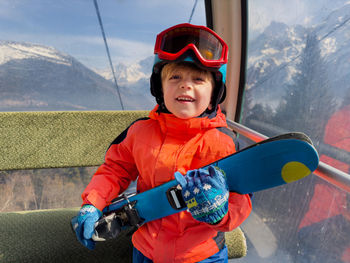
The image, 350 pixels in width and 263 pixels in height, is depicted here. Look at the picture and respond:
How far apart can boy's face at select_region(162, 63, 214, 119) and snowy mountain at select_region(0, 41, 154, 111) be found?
4.77 feet

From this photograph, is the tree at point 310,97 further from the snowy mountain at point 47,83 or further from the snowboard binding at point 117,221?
the snowy mountain at point 47,83

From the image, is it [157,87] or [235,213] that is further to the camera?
[157,87]

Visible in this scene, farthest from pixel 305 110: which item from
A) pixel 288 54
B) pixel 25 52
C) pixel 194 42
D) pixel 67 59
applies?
pixel 25 52

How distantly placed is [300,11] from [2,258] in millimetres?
2125

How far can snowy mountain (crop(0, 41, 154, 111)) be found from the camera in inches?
75.1

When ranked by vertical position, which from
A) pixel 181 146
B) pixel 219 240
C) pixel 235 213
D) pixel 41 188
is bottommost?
pixel 41 188

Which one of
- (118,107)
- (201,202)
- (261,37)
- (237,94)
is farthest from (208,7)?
(201,202)

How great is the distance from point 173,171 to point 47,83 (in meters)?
1.74

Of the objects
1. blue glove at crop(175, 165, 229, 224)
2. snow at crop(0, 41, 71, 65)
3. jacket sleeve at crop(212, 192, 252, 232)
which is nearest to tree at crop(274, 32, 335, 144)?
jacket sleeve at crop(212, 192, 252, 232)

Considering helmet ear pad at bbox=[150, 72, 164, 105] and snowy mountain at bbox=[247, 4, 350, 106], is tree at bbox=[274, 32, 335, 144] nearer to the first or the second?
snowy mountain at bbox=[247, 4, 350, 106]

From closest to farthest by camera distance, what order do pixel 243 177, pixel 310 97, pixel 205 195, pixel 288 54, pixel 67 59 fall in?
pixel 205 195 → pixel 243 177 → pixel 310 97 → pixel 288 54 → pixel 67 59

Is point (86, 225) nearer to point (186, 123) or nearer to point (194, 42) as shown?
point (186, 123)

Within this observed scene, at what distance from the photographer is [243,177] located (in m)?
0.71

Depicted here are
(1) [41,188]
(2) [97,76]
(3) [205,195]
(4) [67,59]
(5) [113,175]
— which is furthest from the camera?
(2) [97,76]
